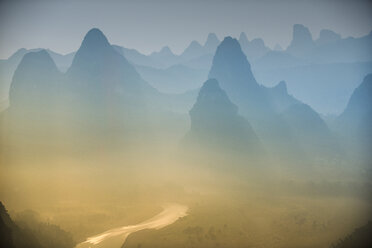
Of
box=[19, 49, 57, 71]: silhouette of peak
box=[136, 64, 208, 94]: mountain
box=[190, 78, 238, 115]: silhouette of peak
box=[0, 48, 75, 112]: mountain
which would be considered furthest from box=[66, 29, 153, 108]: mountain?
box=[136, 64, 208, 94]: mountain

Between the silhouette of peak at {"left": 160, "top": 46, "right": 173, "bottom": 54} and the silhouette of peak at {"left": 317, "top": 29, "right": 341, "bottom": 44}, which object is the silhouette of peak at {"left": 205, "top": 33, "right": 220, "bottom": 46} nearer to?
the silhouette of peak at {"left": 160, "top": 46, "right": 173, "bottom": 54}

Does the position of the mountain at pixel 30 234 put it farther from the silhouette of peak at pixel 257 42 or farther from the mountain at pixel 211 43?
the silhouette of peak at pixel 257 42

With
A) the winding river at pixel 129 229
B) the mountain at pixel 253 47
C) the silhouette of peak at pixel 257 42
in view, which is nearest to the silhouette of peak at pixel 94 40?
the winding river at pixel 129 229

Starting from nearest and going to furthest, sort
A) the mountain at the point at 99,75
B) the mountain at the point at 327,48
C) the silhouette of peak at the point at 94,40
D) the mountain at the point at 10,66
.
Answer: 1. the mountain at the point at 99,75
2. the silhouette of peak at the point at 94,40
3. the mountain at the point at 10,66
4. the mountain at the point at 327,48

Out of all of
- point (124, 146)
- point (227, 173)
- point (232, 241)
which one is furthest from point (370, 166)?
point (124, 146)

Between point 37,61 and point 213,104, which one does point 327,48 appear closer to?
point 213,104

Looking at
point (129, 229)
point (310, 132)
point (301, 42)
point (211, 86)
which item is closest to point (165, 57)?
point (301, 42)
